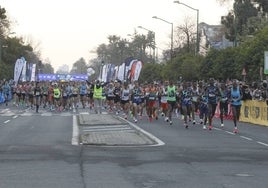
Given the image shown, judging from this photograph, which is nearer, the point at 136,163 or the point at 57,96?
the point at 136,163

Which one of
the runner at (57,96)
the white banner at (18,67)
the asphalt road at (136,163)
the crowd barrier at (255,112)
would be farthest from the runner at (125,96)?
the white banner at (18,67)

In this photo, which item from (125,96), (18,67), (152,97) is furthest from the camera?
(18,67)

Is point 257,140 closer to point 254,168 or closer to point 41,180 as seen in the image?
point 254,168

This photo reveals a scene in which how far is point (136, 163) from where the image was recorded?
1240 centimetres

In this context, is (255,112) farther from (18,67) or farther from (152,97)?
(18,67)

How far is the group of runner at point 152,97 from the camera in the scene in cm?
2266

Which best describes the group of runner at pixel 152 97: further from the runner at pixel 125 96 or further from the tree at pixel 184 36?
the tree at pixel 184 36

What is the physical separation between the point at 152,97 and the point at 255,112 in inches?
189

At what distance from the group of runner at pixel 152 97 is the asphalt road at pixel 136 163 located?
167 inches

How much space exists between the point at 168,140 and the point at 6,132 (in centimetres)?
603

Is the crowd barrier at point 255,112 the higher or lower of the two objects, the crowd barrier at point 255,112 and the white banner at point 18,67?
the lower

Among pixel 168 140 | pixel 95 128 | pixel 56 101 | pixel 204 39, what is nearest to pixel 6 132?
pixel 95 128

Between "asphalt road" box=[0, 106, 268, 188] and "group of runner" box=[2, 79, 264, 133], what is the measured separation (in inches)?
167

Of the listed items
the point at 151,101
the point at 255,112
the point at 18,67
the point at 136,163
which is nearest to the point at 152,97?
the point at 151,101
